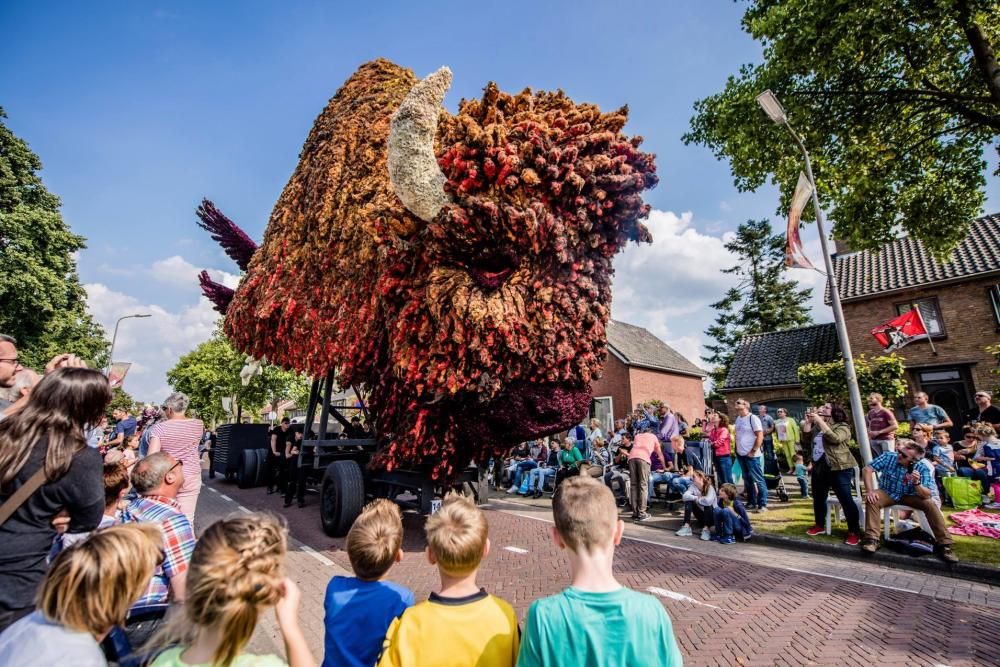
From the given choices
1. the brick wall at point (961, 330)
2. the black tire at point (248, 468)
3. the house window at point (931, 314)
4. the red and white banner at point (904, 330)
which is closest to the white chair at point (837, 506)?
the red and white banner at point (904, 330)

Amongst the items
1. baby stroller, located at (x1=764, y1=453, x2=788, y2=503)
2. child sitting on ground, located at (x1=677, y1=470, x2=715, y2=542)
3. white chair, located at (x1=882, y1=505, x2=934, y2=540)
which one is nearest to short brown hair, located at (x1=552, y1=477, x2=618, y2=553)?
white chair, located at (x1=882, y1=505, x2=934, y2=540)

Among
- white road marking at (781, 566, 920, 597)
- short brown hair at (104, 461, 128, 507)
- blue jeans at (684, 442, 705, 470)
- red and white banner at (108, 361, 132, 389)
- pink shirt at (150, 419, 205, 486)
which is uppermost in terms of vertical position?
red and white banner at (108, 361, 132, 389)

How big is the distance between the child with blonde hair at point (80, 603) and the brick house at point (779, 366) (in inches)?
778

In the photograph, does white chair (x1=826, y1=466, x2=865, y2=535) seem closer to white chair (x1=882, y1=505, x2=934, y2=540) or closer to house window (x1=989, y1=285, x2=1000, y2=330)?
white chair (x1=882, y1=505, x2=934, y2=540)

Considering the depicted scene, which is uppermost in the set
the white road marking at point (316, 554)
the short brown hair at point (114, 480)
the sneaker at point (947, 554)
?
the short brown hair at point (114, 480)

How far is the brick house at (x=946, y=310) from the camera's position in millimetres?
15289

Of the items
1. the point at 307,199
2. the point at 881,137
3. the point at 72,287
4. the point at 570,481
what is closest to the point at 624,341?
the point at 881,137

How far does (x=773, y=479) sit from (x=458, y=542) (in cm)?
1038

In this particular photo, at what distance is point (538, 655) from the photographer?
1656mm

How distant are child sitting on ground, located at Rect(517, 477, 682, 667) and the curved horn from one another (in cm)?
351

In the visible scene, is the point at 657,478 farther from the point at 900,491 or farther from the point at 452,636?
the point at 452,636

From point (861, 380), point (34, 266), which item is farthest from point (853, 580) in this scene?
point (34, 266)

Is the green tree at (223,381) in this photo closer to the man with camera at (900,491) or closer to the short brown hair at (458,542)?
the man with camera at (900,491)

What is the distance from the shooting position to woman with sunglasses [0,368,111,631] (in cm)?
205
